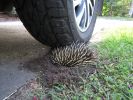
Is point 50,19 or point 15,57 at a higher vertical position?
point 50,19

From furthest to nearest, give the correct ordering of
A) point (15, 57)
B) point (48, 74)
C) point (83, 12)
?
point (83, 12) < point (15, 57) < point (48, 74)

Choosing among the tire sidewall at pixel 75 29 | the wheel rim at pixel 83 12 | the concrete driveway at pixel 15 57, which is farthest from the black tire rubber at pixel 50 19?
the concrete driveway at pixel 15 57

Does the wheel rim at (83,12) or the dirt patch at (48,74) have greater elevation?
the wheel rim at (83,12)

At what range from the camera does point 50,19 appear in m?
1.89

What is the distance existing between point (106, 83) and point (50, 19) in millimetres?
581

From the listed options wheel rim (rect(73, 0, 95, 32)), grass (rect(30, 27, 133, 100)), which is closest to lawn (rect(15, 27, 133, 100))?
grass (rect(30, 27, 133, 100))

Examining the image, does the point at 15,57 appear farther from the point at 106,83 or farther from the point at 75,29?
the point at 106,83

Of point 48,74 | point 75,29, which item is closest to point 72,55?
point 75,29

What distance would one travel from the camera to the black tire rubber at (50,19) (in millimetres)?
1839

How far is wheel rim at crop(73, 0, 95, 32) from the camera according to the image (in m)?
2.26

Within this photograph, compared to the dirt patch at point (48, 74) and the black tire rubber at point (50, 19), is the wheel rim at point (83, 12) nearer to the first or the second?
the black tire rubber at point (50, 19)

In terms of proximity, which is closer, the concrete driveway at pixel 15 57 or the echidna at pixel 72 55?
the concrete driveway at pixel 15 57

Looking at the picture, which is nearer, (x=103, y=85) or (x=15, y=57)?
(x=103, y=85)

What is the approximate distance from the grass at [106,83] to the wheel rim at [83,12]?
30 cm
